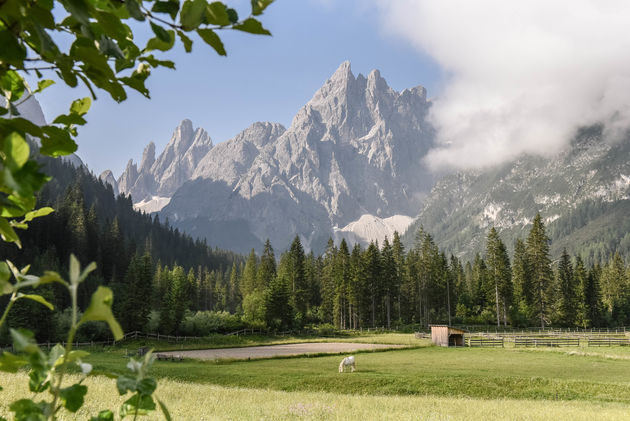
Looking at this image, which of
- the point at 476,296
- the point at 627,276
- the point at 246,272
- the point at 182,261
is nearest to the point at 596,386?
the point at 476,296

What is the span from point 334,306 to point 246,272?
22201mm

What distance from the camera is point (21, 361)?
97cm

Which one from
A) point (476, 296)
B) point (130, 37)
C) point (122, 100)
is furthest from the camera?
point (476, 296)

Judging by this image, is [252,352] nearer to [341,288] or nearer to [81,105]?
[341,288]

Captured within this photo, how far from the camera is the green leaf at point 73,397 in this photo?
39.5 inches

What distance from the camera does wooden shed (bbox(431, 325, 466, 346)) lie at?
50.2 meters

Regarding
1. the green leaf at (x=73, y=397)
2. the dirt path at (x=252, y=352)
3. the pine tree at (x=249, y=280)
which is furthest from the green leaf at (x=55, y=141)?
the pine tree at (x=249, y=280)

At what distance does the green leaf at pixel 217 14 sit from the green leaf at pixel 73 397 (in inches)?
35.3

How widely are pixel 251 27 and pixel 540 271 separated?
9056cm

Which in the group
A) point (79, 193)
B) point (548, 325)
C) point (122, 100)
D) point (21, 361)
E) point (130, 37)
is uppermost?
point (79, 193)

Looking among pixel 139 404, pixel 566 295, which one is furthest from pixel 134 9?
pixel 566 295

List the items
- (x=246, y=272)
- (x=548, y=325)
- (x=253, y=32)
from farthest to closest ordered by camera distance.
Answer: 1. (x=246, y=272)
2. (x=548, y=325)
3. (x=253, y=32)

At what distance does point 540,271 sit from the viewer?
266 feet

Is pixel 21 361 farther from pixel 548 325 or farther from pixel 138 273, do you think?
pixel 548 325
